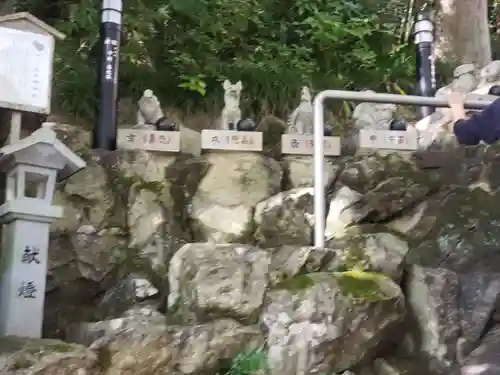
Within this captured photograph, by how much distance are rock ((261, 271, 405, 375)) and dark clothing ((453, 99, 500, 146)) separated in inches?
45.5

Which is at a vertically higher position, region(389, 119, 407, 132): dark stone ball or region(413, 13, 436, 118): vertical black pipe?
region(413, 13, 436, 118): vertical black pipe

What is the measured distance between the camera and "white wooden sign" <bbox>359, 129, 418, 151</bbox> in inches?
248

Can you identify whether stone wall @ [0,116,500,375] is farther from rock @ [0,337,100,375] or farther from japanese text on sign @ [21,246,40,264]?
japanese text on sign @ [21,246,40,264]

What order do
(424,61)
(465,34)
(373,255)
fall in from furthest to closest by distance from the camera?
1. (465,34)
2. (424,61)
3. (373,255)

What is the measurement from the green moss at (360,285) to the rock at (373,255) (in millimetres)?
175

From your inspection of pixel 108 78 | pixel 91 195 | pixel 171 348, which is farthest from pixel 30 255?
pixel 108 78

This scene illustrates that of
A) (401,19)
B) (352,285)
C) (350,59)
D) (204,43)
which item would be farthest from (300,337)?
(401,19)

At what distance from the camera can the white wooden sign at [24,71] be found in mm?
4617

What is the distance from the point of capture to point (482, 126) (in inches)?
143

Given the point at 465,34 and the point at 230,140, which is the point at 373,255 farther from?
the point at 465,34

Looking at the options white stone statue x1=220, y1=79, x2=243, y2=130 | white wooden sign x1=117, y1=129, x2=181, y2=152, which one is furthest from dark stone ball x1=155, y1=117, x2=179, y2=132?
white stone statue x1=220, y1=79, x2=243, y2=130

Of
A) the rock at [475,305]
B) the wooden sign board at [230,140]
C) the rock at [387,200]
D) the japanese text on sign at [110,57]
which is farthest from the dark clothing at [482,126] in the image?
the japanese text on sign at [110,57]

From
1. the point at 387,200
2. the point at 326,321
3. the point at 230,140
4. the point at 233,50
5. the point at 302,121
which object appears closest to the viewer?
the point at 326,321

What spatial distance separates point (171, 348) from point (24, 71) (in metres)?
2.35
